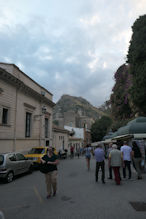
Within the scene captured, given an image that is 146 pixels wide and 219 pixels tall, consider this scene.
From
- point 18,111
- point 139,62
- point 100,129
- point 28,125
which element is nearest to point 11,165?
point 18,111

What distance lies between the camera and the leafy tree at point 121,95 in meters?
23.6

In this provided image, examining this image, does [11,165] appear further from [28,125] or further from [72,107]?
[72,107]

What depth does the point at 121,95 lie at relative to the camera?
2414 centimetres

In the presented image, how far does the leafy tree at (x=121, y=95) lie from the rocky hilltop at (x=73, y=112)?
4413cm

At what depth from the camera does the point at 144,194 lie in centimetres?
569

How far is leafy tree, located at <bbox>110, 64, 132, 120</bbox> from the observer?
23.6 meters

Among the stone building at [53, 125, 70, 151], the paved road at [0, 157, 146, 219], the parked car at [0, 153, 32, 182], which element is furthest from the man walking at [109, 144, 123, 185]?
the stone building at [53, 125, 70, 151]

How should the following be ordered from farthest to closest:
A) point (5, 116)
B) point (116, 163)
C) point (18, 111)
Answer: point (18, 111), point (5, 116), point (116, 163)

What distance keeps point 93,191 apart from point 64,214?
221cm

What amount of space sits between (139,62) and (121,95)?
24.6 feet

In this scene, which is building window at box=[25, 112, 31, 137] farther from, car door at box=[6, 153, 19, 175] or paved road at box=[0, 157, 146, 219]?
paved road at box=[0, 157, 146, 219]

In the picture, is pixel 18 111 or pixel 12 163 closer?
pixel 12 163

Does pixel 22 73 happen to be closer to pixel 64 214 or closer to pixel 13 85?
pixel 13 85

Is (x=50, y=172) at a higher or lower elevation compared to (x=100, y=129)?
lower
